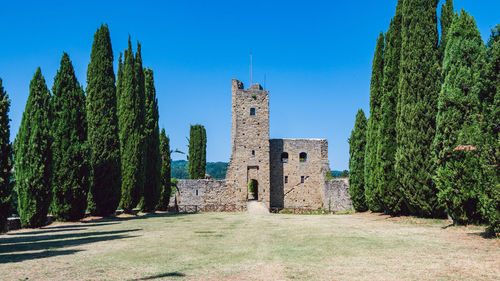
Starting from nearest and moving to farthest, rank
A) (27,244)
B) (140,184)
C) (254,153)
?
(27,244), (140,184), (254,153)

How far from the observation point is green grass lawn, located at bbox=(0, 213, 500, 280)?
18.6 ft

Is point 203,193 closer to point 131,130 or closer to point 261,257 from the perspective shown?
point 131,130

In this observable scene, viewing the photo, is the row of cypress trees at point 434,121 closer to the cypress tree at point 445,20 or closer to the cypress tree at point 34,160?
the cypress tree at point 445,20

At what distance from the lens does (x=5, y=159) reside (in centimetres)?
984

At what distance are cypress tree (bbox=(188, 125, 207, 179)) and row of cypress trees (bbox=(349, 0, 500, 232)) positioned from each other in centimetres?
2302

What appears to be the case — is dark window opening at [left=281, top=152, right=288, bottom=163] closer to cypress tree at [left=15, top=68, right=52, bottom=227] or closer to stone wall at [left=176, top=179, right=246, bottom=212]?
stone wall at [left=176, top=179, right=246, bottom=212]

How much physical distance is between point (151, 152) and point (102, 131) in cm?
620

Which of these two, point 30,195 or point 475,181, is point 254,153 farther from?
point 475,181

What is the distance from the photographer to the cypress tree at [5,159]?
9.73 meters

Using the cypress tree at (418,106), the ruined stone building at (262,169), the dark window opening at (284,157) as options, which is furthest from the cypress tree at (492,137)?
the dark window opening at (284,157)

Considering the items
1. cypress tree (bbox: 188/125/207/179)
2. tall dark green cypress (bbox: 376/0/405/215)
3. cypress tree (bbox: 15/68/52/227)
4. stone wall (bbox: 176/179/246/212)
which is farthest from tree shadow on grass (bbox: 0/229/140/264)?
cypress tree (bbox: 188/125/207/179)

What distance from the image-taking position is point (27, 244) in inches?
359

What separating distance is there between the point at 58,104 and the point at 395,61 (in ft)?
49.5

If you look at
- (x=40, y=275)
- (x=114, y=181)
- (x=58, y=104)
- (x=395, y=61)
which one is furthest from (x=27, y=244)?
(x=395, y=61)
